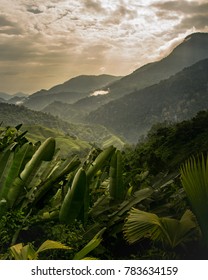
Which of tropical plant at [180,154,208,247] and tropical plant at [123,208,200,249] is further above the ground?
tropical plant at [180,154,208,247]

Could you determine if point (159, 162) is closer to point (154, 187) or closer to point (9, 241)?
point (154, 187)

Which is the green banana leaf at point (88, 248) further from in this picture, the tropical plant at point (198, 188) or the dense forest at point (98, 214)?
the tropical plant at point (198, 188)

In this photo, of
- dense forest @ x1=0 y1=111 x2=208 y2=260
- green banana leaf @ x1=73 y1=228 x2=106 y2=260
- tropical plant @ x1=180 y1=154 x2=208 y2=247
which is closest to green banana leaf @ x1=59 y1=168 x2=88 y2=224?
dense forest @ x1=0 y1=111 x2=208 y2=260

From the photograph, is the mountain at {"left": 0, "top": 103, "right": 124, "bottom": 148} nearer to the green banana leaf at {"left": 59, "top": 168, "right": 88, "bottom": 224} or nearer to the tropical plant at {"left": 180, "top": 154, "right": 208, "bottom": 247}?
the green banana leaf at {"left": 59, "top": 168, "right": 88, "bottom": 224}

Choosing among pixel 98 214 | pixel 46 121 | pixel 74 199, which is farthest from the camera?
pixel 46 121

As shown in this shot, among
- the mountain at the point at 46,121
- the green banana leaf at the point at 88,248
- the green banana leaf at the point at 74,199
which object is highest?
the mountain at the point at 46,121

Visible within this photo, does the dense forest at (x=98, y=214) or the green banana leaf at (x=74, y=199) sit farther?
the green banana leaf at (x=74, y=199)

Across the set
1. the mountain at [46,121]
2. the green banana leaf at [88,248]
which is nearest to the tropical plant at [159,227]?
the green banana leaf at [88,248]

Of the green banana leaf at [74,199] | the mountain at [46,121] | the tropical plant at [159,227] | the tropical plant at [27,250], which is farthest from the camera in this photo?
the mountain at [46,121]

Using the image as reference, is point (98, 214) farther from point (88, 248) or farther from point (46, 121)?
point (46, 121)

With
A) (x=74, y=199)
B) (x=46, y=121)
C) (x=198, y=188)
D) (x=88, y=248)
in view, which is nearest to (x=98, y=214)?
(x=74, y=199)

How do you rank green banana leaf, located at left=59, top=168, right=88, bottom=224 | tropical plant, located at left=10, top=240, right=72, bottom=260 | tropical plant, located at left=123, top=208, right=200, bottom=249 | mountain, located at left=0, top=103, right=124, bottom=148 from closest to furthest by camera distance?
1. tropical plant, located at left=10, top=240, right=72, bottom=260
2. tropical plant, located at left=123, top=208, right=200, bottom=249
3. green banana leaf, located at left=59, top=168, right=88, bottom=224
4. mountain, located at left=0, top=103, right=124, bottom=148

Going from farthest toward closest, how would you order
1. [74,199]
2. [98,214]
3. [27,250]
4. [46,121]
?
[46,121], [98,214], [74,199], [27,250]
